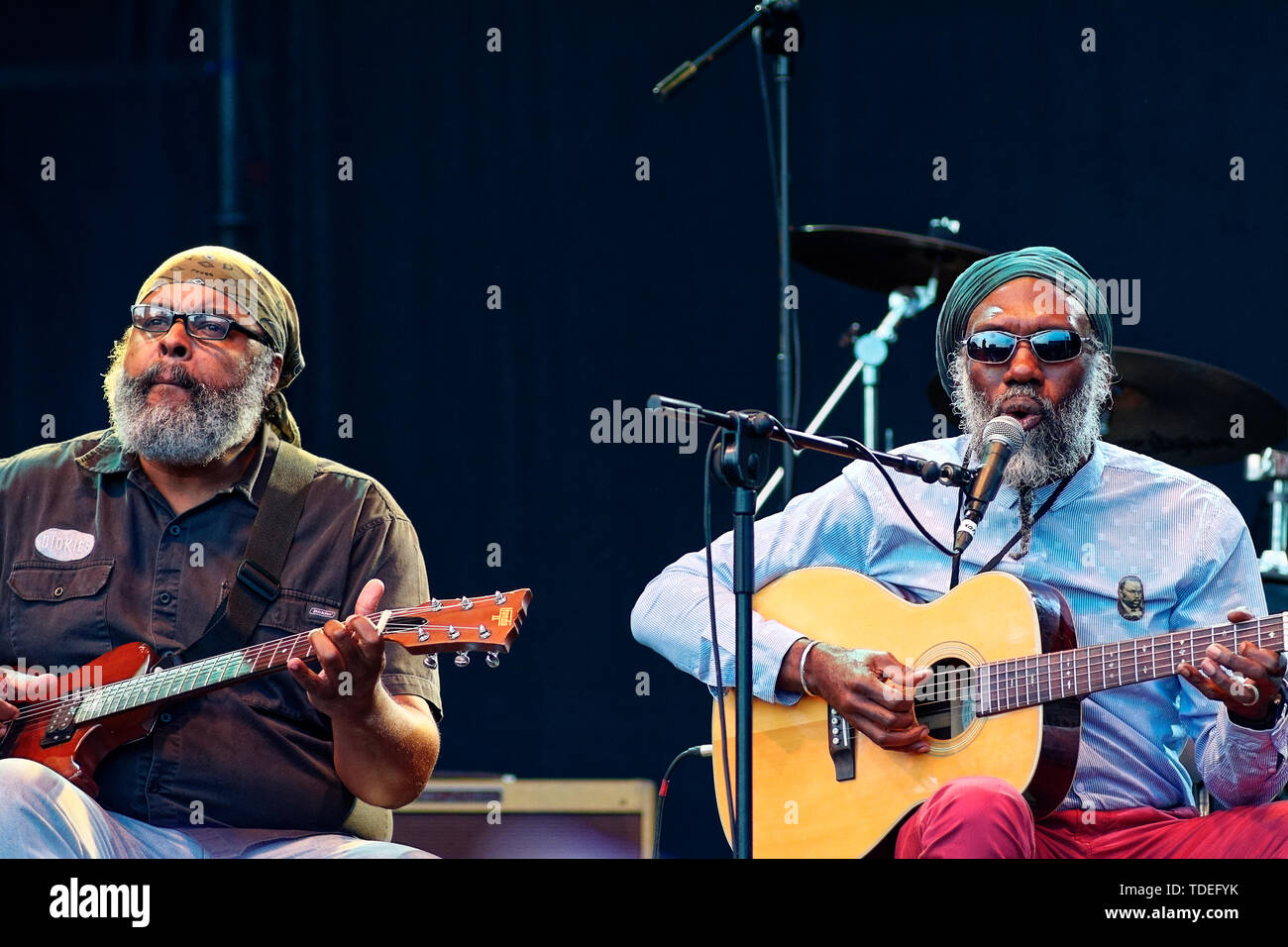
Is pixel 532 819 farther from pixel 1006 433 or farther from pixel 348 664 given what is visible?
pixel 1006 433

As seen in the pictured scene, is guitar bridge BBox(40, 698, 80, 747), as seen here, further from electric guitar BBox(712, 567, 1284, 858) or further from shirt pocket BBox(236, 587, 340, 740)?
electric guitar BBox(712, 567, 1284, 858)

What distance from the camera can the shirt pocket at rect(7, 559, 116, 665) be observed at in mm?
3568

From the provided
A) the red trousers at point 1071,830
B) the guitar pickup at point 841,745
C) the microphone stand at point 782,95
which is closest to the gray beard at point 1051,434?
the guitar pickup at point 841,745

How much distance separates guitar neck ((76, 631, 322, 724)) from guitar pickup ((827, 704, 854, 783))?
1.18 metres

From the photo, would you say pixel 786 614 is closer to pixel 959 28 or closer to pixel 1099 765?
pixel 1099 765

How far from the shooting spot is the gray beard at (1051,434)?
11.5 feet

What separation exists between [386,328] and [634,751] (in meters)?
1.87

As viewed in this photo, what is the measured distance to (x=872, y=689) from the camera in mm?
3309

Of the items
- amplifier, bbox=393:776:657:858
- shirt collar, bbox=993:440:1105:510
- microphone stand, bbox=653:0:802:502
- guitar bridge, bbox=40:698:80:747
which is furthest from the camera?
microphone stand, bbox=653:0:802:502

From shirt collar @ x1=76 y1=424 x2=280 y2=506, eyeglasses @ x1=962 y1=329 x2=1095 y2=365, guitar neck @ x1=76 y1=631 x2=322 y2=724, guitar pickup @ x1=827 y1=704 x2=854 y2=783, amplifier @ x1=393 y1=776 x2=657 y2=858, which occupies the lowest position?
amplifier @ x1=393 y1=776 x2=657 y2=858

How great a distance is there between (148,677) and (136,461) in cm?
65

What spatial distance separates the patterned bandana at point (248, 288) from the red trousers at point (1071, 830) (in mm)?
1989

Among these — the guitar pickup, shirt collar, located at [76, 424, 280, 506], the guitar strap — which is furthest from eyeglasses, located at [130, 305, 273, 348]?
the guitar pickup

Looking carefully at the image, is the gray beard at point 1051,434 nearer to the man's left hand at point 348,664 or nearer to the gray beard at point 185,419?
the man's left hand at point 348,664
